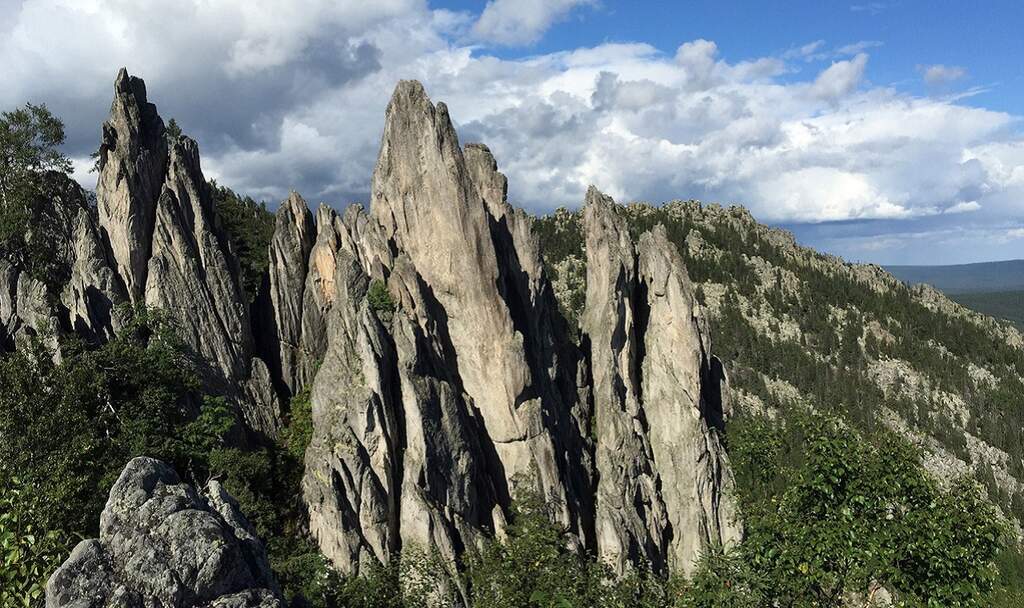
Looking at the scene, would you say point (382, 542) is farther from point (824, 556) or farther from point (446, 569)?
point (824, 556)

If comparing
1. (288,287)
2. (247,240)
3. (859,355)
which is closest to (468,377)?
(288,287)

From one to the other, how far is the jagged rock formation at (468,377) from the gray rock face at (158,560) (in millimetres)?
23585

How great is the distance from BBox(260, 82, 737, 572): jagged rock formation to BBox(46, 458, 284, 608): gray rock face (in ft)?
77.4

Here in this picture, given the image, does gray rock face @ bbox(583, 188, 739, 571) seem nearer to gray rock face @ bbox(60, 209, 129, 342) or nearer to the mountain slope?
gray rock face @ bbox(60, 209, 129, 342)

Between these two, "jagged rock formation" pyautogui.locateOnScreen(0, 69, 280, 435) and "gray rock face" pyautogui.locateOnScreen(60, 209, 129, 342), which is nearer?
"gray rock face" pyautogui.locateOnScreen(60, 209, 129, 342)

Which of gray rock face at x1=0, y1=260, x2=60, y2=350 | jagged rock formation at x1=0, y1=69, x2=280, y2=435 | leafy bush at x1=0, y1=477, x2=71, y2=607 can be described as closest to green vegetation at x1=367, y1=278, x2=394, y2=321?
jagged rock formation at x1=0, y1=69, x2=280, y2=435

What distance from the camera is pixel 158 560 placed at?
15.3 meters

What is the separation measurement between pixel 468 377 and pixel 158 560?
3318 centimetres

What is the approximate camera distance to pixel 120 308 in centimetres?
4591

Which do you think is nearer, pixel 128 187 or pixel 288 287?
pixel 128 187

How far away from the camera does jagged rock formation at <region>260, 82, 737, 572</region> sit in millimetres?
41656

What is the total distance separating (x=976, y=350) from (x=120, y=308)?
221 m

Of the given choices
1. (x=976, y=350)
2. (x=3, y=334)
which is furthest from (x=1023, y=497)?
(x=3, y=334)

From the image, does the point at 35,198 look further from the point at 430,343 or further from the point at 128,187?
the point at 430,343
